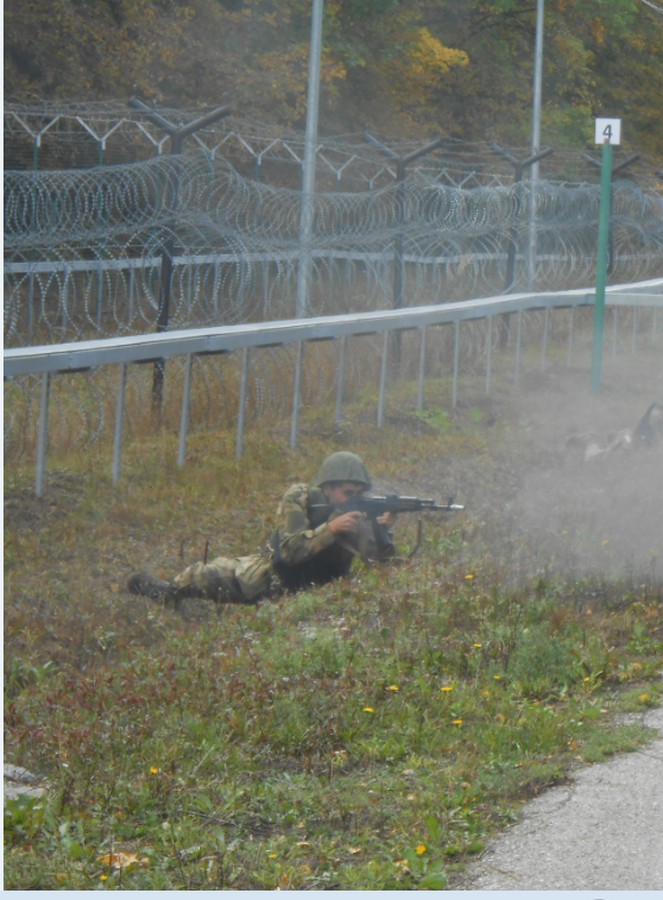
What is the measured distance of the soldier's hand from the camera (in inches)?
340

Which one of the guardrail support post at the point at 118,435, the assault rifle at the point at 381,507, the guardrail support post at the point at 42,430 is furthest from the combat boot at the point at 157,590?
the guardrail support post at the point at 118,435

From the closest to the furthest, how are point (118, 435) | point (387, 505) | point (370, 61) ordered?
point (387, 505)
point (118, 435)
point (370, 61)

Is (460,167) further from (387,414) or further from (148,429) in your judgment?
(148,429)

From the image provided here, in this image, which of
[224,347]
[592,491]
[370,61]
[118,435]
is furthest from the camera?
[370,61]

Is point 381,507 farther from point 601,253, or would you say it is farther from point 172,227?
point 601,253

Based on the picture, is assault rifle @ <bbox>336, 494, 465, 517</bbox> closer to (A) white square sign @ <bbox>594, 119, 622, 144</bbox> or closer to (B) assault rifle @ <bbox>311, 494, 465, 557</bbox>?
(B) assault rifle @ <bbox>311, 494, 465, 557</bbox>

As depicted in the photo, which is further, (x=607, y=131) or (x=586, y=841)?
(x=607, y=131)

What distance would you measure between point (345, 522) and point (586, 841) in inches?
163

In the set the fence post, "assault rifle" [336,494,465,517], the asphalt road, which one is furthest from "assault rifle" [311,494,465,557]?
the fence post

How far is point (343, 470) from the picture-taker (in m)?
8.62

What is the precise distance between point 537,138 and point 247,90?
606cm

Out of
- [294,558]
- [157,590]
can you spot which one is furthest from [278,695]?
[157,590]

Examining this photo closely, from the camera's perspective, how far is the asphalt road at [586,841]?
4367mm

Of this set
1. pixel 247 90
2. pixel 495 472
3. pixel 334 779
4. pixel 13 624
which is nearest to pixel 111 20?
pixel 247 90
